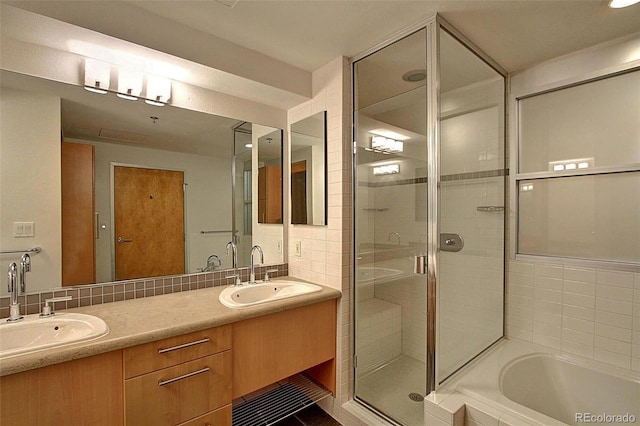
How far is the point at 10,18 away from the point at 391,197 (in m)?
2.15

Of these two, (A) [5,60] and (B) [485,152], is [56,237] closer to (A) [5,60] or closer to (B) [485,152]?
(A) [5,60]

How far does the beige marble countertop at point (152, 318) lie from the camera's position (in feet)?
3.53

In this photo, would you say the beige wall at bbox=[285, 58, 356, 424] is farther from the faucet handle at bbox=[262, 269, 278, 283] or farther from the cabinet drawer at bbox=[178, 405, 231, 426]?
the cabinet drawer at bbox=[178, 405, 231, 426]

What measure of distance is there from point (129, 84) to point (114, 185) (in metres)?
0.61

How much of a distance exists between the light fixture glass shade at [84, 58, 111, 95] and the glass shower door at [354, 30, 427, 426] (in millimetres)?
1524

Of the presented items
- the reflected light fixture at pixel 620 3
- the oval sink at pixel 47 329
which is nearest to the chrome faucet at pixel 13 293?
the oval sink at pixel 47 329

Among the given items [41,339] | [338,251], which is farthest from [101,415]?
[338,251]

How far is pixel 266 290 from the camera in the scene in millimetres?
2131

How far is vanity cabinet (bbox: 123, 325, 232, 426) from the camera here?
1.26 metres

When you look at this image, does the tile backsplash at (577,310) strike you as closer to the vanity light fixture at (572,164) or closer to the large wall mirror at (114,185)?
the vanity light fixture at (572,164)

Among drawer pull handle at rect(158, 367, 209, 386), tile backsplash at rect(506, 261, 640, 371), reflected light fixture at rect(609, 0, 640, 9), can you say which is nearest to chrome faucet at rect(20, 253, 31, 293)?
drawer pull handle at rect(158, 367, 209, 386)

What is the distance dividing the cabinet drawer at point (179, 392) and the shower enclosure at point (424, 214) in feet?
3.23

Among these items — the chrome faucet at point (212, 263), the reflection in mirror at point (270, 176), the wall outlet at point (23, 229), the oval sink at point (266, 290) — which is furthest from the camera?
the reflection in mirror at point (270, 176)

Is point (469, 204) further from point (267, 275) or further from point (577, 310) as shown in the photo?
point (267, 275)
